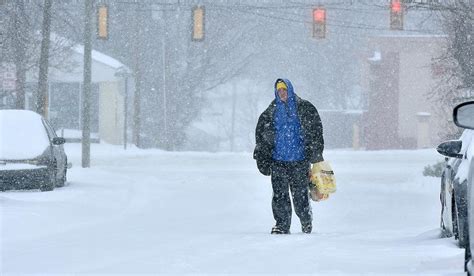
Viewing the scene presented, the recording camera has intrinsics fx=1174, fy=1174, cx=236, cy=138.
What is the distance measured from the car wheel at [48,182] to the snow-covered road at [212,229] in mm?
A: 170

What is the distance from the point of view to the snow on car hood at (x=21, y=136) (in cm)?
1952

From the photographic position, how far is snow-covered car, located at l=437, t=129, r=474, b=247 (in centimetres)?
862

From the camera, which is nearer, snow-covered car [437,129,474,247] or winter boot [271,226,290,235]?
snow-covered car [437,129,474,247]

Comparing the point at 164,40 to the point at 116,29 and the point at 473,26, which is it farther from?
the point at 473,26

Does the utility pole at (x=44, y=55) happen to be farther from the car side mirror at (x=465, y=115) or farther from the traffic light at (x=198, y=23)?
the car side mirror at (x=465, y=115)

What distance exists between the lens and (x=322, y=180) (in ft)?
40.2

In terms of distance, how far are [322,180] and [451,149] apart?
136 inches

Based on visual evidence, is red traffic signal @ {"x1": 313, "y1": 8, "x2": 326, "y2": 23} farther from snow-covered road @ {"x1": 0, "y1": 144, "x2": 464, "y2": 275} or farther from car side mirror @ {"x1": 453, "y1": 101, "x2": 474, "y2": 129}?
car side mirror @ {"x1": 453, "y1": 101, "x2": 474, "y2": 129}

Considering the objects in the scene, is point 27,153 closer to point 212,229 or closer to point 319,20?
point 212,229

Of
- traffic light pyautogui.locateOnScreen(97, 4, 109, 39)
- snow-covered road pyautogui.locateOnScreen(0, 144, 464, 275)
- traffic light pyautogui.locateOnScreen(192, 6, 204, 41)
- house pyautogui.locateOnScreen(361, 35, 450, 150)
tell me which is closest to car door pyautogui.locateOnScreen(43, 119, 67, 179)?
snow-covered road pyautogui.locateOnScreen(0, 144, 464, 275)

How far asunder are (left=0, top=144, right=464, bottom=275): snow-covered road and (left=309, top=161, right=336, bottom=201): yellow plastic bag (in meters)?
0.43

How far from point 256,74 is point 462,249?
258 feet

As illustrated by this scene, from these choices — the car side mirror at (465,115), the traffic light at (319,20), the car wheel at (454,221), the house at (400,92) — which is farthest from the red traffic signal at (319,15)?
the car side mirror at (465,115)

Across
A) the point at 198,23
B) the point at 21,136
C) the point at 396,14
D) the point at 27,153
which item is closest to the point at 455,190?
the point at 27,153
